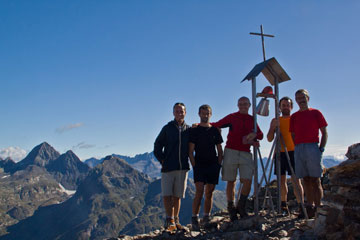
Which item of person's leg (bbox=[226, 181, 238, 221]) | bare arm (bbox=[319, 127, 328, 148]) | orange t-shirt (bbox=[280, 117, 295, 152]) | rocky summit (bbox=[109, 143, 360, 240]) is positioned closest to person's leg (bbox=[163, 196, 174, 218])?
rocky summit (bbox=[109, 143, 360, 240])

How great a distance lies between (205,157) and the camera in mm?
10070

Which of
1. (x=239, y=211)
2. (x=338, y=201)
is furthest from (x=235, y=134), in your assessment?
(x=338, y=201)

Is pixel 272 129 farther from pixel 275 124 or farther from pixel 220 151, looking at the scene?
pixel 220 151

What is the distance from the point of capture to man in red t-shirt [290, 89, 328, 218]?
9.42m

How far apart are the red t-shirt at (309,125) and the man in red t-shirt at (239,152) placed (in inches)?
50.4

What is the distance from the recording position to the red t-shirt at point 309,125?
9.55 meters

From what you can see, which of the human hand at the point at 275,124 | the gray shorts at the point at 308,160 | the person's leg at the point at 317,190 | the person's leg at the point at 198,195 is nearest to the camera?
the gray shorts at the point at 308,160

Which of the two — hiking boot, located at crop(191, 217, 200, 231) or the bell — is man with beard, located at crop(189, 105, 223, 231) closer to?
hiking boot, located at crop(191, 217, 200, 231)

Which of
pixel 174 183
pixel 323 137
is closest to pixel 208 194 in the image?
pixel 174 183

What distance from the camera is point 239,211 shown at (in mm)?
10227

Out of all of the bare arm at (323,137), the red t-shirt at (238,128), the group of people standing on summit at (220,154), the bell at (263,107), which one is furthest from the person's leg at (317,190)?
the bell at (263,107)

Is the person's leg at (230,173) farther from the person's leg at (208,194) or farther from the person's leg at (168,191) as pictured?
the person's leg at (168,191)

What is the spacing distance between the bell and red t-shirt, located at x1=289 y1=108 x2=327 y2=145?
111cm

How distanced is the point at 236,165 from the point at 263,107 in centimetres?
232
